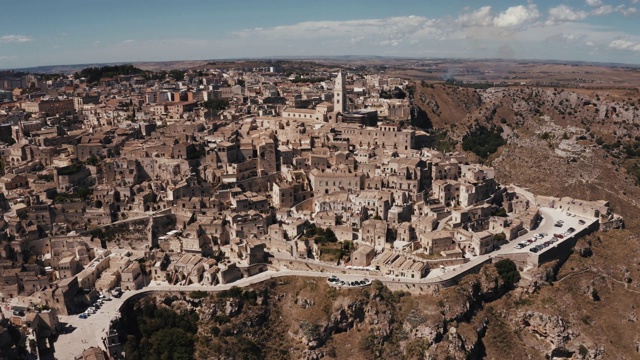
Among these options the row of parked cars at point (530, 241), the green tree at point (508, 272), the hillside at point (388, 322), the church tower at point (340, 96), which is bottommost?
the hillside at point (388, 322)

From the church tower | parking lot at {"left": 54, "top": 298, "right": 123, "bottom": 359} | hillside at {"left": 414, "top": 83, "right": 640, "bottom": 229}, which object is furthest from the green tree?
the church tower

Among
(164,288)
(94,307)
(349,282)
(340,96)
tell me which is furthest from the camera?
(340,96)

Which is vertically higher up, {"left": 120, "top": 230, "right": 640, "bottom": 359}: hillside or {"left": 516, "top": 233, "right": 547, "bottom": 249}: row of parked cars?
{"left": 516, "top": 233, "right": 547, "bottom": 249}: row of parked cars

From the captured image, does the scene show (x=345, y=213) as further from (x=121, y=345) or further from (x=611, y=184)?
(x=611, y=184)

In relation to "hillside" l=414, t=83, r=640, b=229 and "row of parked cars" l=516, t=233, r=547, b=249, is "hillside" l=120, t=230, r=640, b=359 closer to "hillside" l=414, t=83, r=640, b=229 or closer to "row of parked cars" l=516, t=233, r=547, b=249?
"row of parked cars" l=516, t=233, r=547, b=249

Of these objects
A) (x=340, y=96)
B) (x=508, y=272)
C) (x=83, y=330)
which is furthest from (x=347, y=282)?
(x=340, y=96)

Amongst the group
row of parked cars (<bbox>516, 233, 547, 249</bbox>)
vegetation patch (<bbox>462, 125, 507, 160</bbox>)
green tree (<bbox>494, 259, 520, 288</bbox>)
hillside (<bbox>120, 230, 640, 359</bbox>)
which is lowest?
hillside (<bbox>120, 230, 640, 359</bbox>)

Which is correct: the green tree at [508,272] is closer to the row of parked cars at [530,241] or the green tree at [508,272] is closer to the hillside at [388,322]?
the hillside at [388,322]

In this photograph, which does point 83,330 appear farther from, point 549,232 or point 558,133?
point 558,133

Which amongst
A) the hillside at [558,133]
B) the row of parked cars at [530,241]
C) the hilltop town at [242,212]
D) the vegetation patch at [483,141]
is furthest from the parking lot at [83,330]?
the vegetation patch at [483,141]
